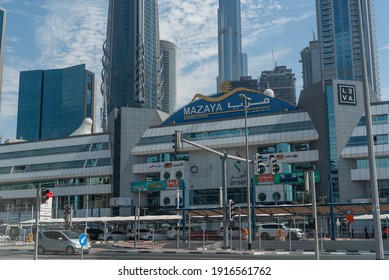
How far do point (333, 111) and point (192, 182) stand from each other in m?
24.8

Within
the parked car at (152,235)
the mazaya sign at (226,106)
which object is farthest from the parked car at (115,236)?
the mazaya sign at (226,106)

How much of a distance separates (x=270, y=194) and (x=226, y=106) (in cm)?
1584

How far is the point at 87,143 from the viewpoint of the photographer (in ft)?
276

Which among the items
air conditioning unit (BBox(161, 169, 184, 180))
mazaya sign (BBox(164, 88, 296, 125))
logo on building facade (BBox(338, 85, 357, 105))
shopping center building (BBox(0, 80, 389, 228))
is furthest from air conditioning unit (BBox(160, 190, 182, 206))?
logo on building facade (BBox(338, 85, 357, 105))

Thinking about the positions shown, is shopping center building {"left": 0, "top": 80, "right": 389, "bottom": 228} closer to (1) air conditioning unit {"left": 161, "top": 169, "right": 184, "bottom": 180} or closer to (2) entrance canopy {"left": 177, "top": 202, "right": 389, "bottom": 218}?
(1) air conditioning unit {"left": 161, "top": 169, "right": 184, "bottom": 180}

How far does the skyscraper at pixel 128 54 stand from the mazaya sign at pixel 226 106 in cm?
10469

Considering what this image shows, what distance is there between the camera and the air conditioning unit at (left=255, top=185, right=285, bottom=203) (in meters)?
67.8

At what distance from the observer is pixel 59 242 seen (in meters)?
30.0

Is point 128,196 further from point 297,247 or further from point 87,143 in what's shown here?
point 297,247

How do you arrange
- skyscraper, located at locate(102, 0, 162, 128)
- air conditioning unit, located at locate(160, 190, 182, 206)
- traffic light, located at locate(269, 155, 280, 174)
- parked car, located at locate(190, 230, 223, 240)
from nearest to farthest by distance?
traffic light, located at locate(269, 155, 280, 174)
parked car, located at locate(190, 230, 223, 240)
air conditioning unit, located at locate(160, 190, 182, 206)
skyscraper, located at locate(102, 0, 162, 128)

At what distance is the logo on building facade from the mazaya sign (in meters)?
7.74

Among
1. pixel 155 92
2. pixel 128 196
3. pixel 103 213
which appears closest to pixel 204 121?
pixel 128 196

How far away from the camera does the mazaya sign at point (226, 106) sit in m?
72.2

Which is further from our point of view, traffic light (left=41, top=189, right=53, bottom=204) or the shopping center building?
the shopping center building
